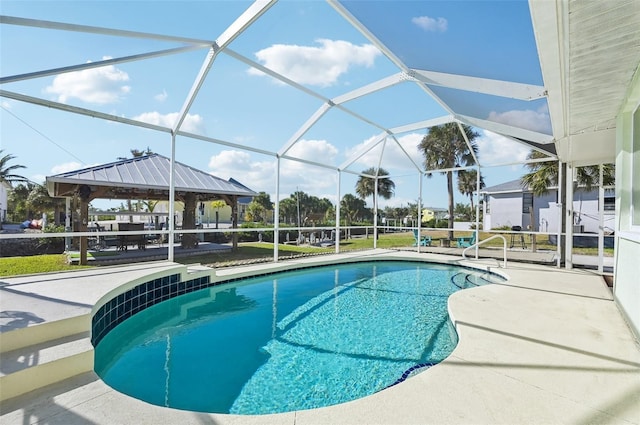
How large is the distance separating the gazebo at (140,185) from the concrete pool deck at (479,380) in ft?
11.3

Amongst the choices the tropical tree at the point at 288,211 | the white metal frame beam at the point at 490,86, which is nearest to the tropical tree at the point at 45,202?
the tropical tree at the point at 288,211

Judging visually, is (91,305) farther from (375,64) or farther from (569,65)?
(375,64)

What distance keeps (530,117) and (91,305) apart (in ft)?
22.6

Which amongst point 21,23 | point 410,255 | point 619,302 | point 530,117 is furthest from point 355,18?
point 410,255

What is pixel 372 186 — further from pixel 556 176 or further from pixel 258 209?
pixel 556 176

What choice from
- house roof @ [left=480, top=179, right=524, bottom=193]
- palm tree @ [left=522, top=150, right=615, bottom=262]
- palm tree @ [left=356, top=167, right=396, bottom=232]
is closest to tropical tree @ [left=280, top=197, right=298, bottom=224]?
palm tree @ [left=356, top=167, right=396, bottom=232]

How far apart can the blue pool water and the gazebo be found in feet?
7.34

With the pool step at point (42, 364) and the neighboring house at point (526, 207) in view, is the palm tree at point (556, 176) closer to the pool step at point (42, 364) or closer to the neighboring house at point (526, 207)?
the neighboring house at point (526, 207)

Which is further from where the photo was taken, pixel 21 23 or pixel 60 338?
pixel 21 23

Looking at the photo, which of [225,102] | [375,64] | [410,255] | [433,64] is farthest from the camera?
[410,255]

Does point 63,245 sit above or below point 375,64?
below

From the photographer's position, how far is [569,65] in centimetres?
286

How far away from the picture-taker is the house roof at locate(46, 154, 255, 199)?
28.6 ft

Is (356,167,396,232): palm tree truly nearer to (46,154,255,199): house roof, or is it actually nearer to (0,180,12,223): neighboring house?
(46,154,255,199): house roof
